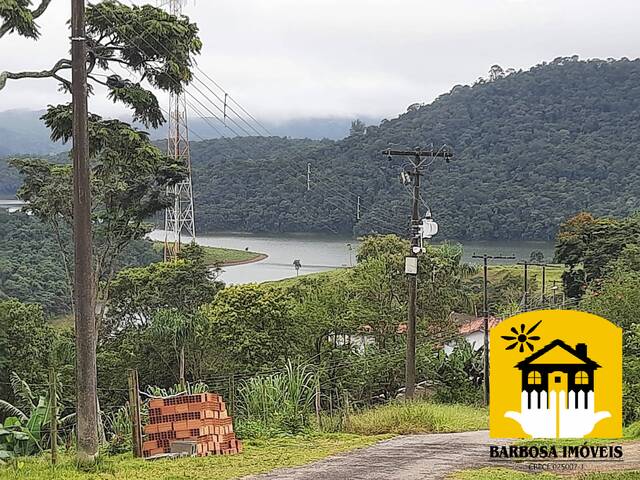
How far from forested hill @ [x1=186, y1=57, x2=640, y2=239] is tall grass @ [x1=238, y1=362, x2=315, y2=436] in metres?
31.2

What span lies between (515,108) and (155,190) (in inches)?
2555

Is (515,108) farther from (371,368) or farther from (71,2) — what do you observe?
(71,2)

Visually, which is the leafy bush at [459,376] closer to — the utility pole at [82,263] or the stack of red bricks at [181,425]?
the stack of red bricks at [181,425]

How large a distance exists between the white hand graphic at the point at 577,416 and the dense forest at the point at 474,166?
81.0ft

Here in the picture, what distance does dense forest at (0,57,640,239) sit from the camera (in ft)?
158

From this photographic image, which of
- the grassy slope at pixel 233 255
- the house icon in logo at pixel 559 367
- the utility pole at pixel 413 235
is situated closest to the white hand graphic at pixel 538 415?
the house icon in logo at pixel 559 367

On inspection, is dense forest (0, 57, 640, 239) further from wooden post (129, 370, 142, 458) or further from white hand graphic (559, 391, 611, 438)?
white hand graphic (559, 391, 611, 438)

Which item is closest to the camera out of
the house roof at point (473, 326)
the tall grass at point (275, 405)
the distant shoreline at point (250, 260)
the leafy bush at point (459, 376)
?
the tall grass at point (275, 405)

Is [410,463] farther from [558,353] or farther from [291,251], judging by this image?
[291,251]

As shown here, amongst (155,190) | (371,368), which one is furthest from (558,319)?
(371,368)

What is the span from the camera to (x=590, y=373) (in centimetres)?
842

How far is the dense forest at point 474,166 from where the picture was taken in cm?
4806

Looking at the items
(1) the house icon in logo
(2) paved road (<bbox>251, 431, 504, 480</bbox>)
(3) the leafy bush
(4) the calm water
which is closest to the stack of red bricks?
(2) paved road (<bbox>251, 431, 504, 480</bbox>)

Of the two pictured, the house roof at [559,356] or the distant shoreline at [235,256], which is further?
the distant shoreline at [235,256]
